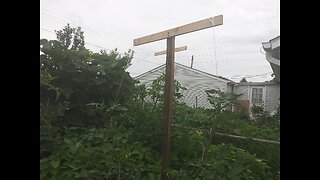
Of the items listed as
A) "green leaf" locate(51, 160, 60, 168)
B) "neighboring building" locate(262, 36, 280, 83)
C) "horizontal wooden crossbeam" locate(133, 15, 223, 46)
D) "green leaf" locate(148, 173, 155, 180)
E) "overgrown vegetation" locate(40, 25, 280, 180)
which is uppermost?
"horizontal wooden crossbeam" locate(133, 15, 223, 46)

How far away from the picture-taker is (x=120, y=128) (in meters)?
1.25

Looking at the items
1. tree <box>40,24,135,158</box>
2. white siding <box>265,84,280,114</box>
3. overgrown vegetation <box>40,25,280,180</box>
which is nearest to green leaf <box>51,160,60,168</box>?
overgrown vegetation <box>40,25,280,180</box>

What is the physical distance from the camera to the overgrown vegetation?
1.02 meters

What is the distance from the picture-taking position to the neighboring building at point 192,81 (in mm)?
1494

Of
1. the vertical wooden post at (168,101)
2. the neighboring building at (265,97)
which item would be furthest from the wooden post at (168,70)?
the neighboring building at (265,97)

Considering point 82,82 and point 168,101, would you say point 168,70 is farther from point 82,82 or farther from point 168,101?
point 82,82

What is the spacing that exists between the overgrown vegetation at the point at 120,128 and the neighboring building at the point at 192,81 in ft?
0.22

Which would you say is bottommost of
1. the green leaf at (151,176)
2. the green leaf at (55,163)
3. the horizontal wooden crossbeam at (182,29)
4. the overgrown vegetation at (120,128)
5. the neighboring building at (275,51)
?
the green leaf at (151,176)

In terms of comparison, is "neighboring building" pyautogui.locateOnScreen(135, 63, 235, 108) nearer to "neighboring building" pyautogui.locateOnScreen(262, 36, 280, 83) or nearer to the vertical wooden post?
the vertical wooden post

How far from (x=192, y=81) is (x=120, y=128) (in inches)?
38.1

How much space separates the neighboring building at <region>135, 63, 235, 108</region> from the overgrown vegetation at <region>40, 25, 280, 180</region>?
0.22 ft

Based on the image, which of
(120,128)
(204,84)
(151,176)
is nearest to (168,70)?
(120,128)

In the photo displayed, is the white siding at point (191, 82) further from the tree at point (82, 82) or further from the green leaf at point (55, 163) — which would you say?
the green leaf at point (55, 163)

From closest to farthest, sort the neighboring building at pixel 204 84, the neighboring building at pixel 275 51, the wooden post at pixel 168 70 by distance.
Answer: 1. the neighboring building at pixel 275 51
2. the wooden post at pixel 168 70
3. the neighboring building at pixel 204 84
